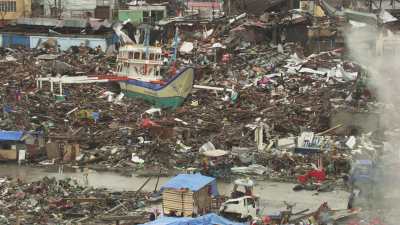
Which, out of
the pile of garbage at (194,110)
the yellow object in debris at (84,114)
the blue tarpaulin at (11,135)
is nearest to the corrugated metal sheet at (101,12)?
the pile of garbage at (194,110)

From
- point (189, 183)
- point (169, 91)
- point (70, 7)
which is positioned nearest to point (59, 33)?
point (70, 7)

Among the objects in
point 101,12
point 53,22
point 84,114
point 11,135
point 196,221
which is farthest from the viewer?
point 101,12

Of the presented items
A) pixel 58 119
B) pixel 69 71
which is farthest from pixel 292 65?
pixel 58 119

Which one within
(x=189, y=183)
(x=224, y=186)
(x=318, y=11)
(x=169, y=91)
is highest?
(x=318, y=11)

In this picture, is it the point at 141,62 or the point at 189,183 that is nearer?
the point at 189,183

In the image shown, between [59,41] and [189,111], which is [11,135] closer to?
[189,111]

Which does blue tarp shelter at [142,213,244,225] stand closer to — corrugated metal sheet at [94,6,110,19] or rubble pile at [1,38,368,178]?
rubble pile at [1,38,368,178]
